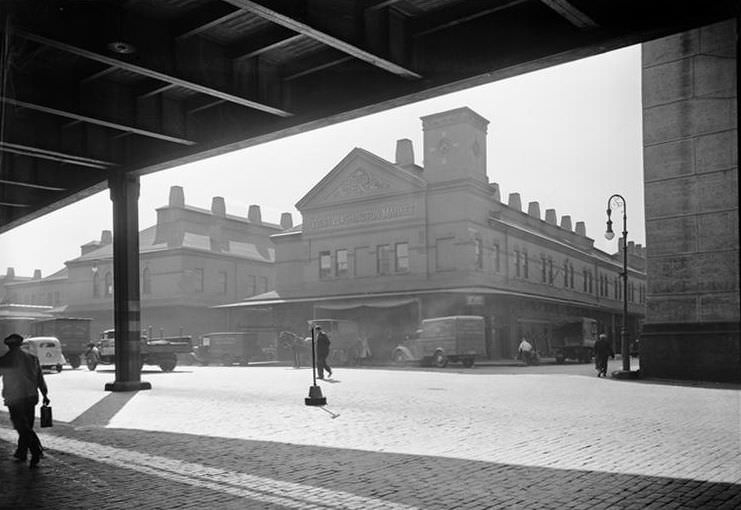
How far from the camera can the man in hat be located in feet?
27.6

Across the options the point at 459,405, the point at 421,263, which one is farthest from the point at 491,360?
the point at 459,405

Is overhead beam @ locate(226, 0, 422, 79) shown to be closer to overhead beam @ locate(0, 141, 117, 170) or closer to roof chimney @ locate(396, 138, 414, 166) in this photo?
overhead beam @ locate(0, 141, 117, 170)

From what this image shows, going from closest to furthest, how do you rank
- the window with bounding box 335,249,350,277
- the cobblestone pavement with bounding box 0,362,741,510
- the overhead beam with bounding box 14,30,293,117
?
1. the cobblestone pavement with bounding box 0,362,741,510
2. the overhead beam with bounding box 14,30,293,117
3. the window with bounding box 335,249,350,277

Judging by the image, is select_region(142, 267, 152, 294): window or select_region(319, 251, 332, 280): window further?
select_region(142, 267, 152, 294): window

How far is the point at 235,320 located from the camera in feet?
162

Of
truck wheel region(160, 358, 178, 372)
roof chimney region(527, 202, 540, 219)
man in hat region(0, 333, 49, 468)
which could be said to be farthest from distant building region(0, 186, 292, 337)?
man in hat region(0, 333, 49, 468)

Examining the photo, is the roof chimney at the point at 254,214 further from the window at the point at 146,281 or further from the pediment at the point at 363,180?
the pediment at the point at 363,180

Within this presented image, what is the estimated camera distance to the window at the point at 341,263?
4469 cm

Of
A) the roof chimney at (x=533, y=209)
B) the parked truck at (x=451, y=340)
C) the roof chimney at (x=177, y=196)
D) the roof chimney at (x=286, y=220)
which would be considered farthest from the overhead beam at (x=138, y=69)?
the roof chimney at (x=533, y=209)

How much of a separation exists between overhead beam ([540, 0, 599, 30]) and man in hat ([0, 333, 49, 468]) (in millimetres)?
7305

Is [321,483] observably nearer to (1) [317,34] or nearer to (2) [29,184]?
(1) [317,34]

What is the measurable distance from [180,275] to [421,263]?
2129cm

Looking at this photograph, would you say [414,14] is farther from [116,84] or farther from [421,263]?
[421,263]

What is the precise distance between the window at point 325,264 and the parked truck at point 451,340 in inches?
472
